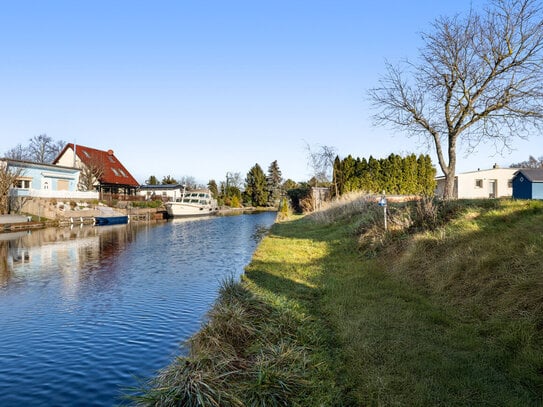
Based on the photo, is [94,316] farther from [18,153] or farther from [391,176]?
[18,153]

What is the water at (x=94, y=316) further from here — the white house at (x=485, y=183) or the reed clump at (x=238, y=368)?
the white house at (x=485, y=183)

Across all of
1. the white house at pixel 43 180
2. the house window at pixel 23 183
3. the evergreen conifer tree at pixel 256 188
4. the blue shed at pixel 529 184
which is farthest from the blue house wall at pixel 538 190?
the evergreen conifer tree at pixel 256 188

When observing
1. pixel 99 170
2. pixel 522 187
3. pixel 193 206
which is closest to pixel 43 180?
pixel 99 170

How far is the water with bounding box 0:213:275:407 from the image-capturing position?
508cm

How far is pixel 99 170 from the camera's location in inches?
1709

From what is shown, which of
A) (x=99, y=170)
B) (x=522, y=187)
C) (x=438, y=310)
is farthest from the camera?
(x=99, y=170)

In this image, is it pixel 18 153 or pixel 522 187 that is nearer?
pixel 522 187

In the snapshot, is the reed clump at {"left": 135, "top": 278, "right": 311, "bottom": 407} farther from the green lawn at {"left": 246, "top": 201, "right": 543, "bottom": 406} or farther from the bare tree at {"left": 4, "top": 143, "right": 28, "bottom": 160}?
the bare tree at {"left": 4, "top": 143, "right": 28, "bottom": 160}

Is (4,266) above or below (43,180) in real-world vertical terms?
below

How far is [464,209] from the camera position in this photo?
417 inches

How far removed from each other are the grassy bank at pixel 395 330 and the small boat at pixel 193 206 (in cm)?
3510

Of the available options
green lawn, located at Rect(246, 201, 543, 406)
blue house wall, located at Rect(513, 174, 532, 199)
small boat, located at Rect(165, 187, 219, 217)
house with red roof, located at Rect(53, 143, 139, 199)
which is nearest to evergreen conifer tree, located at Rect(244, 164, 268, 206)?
small boat, located at Rect(165, 187, 219, 217)

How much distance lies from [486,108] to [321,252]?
25.5 feet

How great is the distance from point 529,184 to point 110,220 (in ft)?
101
